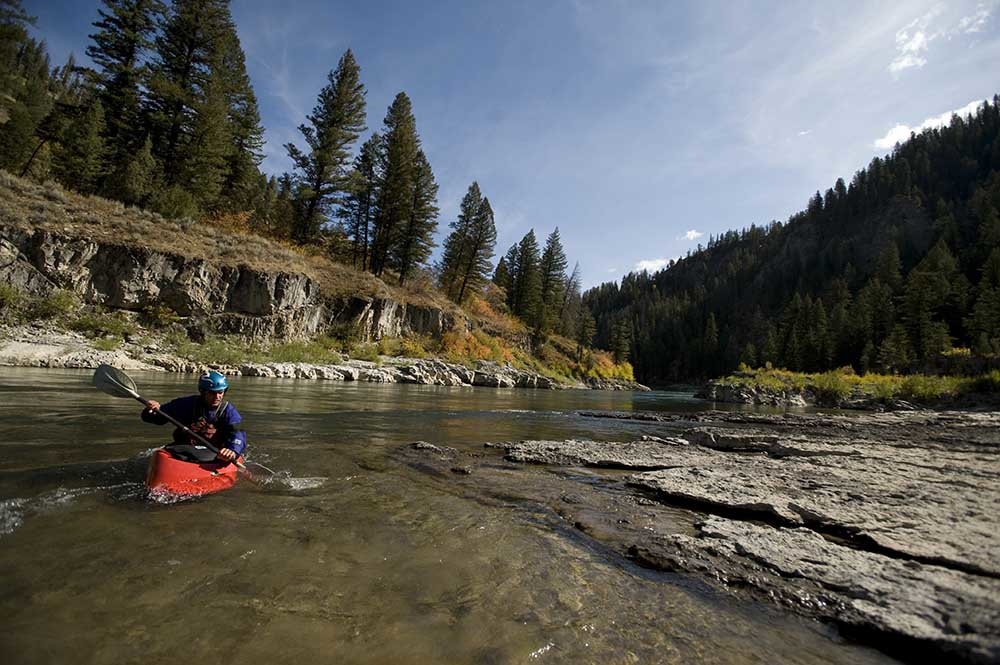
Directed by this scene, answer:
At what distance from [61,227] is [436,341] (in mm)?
22871

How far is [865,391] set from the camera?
28.4 m

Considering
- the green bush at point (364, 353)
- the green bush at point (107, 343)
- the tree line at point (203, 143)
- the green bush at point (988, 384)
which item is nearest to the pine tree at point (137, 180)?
the tree line at point (203, 143)

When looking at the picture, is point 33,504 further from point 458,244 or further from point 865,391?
point 458,244

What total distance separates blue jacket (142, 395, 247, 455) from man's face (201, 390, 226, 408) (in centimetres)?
8

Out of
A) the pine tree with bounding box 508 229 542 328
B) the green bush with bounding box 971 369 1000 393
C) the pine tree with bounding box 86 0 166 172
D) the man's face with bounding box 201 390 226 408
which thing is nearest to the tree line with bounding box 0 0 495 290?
the pine tree with bounding box 86 0 166 172

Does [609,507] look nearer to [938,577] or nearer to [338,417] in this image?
[938,577]

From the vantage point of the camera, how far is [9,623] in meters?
2.41

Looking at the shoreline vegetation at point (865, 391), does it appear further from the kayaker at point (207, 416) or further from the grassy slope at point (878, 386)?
the kayaker at point (207, 416)

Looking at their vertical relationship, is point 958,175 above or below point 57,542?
above

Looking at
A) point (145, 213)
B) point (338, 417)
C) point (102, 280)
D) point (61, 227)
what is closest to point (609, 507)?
point (338, 417)

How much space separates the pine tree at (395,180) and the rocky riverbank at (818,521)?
3439 centimetres

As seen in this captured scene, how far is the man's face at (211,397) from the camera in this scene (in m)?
6.11

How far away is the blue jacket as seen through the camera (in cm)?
597

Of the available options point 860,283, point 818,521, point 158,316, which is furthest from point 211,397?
point 860,283
